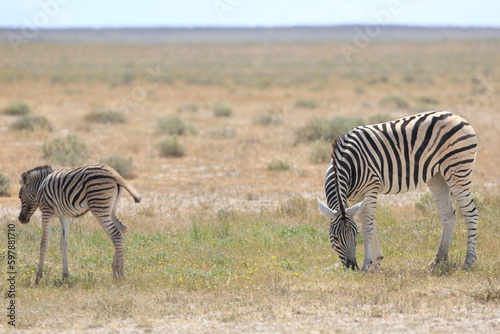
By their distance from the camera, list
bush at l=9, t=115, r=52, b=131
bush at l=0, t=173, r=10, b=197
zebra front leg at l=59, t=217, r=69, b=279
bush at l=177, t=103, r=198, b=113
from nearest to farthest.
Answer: zebra front leg at l=59, t=217, r=69, b=279 < bush at l=0, t=173, r=10, b=197 < bush at l=9, t=115, r=52, b=131 < bush at l=177, t=103, r=198, b=113

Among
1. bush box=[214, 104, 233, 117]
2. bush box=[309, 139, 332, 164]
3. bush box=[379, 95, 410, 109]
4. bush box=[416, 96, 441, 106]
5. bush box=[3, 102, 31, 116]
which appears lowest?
bush box=[309, 139, 332, 164]

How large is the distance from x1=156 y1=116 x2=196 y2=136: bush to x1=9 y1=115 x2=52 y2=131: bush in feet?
13.1

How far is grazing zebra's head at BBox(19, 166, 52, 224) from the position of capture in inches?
368

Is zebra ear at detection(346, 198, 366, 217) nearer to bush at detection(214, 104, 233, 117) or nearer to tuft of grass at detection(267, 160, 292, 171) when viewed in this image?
tuft of grass at detection(267, 160, 292, 171)

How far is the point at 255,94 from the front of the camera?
42.5m

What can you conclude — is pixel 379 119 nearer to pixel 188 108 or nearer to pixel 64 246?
pixel 188 108

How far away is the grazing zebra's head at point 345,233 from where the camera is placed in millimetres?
8734

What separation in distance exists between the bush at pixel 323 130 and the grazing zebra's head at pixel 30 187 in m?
13.6

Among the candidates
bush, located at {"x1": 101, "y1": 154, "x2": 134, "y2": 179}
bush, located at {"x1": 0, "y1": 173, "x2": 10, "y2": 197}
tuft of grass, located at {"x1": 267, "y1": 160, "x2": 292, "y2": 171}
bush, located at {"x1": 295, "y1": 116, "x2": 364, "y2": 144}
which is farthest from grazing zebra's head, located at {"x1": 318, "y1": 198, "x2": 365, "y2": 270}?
bush, located at {"x1": 295, "y1": 116, "x2": 364, "y2": 144}

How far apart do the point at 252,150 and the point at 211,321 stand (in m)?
14.6

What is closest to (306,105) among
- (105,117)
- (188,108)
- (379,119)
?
(188,108)

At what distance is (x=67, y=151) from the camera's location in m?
19.4

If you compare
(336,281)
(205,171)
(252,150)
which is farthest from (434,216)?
(252,150)

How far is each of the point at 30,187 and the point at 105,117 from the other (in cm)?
1861
